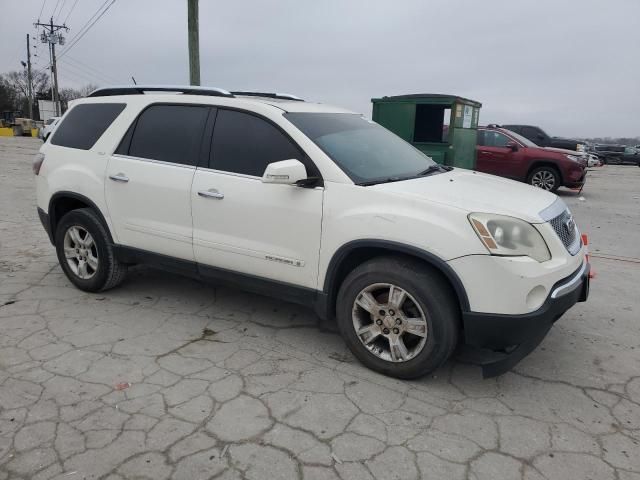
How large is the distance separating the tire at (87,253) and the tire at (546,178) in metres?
10.1

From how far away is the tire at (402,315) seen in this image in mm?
2980

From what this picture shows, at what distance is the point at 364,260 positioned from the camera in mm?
3355

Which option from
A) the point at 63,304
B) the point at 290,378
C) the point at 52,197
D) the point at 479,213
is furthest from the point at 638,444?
the point at 52,197

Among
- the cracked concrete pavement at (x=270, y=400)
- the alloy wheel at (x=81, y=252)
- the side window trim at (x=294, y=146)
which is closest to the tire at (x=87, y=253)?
the alloy wheel at (x=81, y=252)

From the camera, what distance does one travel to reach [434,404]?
9.82ft

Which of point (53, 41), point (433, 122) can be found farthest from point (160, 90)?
point (53, 41)

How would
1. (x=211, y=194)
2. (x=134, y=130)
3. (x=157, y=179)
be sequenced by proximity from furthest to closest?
(x=134, y=130), (x=157, y=179), (x=211, y=194)

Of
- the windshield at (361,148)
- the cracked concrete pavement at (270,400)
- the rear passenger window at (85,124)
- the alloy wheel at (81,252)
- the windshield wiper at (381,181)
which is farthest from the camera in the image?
the alloy wheel at (81,252)

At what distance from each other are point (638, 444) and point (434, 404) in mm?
1039

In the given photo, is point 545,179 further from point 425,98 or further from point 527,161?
point 425,98

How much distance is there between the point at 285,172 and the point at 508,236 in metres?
1.36

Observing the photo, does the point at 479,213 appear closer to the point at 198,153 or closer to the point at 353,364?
the point at 353,364

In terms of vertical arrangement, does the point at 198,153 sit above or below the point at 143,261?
above

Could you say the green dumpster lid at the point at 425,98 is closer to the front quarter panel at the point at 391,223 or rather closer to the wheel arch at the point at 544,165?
the wheel arch at the point at 544,165
